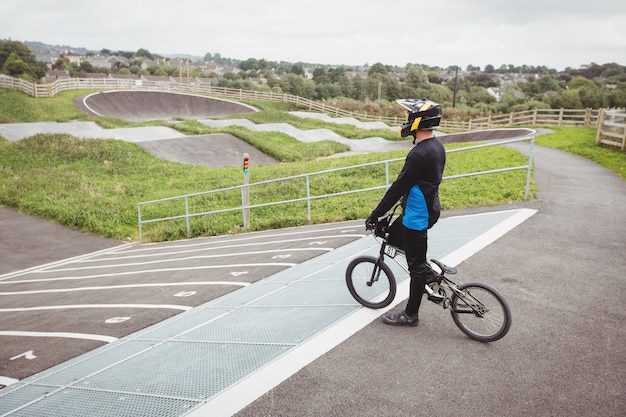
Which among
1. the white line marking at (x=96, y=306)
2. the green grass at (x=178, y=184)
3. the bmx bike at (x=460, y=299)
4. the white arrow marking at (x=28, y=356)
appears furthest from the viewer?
the green grass at (x=178, y=184)

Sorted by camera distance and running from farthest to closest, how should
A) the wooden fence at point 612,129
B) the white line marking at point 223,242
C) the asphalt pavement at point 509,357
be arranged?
the wooden fence at point 612,129, the white line marking at point 223,242, the asphalt pavement at point 509,357

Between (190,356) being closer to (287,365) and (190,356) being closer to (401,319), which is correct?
(287,365)

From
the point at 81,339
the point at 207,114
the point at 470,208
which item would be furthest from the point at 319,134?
the point at 81,339

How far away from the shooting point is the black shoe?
476cm

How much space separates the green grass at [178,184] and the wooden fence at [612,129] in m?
0.58

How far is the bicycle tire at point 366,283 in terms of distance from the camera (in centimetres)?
→ 527

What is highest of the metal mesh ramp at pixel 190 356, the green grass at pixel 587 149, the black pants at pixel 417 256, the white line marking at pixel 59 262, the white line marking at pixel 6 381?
the black pants at pixel 417 256

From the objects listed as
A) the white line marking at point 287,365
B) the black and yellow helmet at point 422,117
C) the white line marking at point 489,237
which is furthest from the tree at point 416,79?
the black and yellow helmet at point 422,117

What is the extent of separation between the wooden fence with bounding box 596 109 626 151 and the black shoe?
1686 centimetres

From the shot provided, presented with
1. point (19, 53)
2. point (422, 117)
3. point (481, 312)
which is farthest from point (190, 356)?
point (19, 53)

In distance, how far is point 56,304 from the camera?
8492 millimetres

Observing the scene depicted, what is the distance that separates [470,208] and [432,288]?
19.7 feet

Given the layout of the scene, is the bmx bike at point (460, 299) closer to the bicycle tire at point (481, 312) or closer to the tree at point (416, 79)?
the bicycle tire at point (481, 312)

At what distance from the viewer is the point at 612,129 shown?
Result: 19.2 metres
